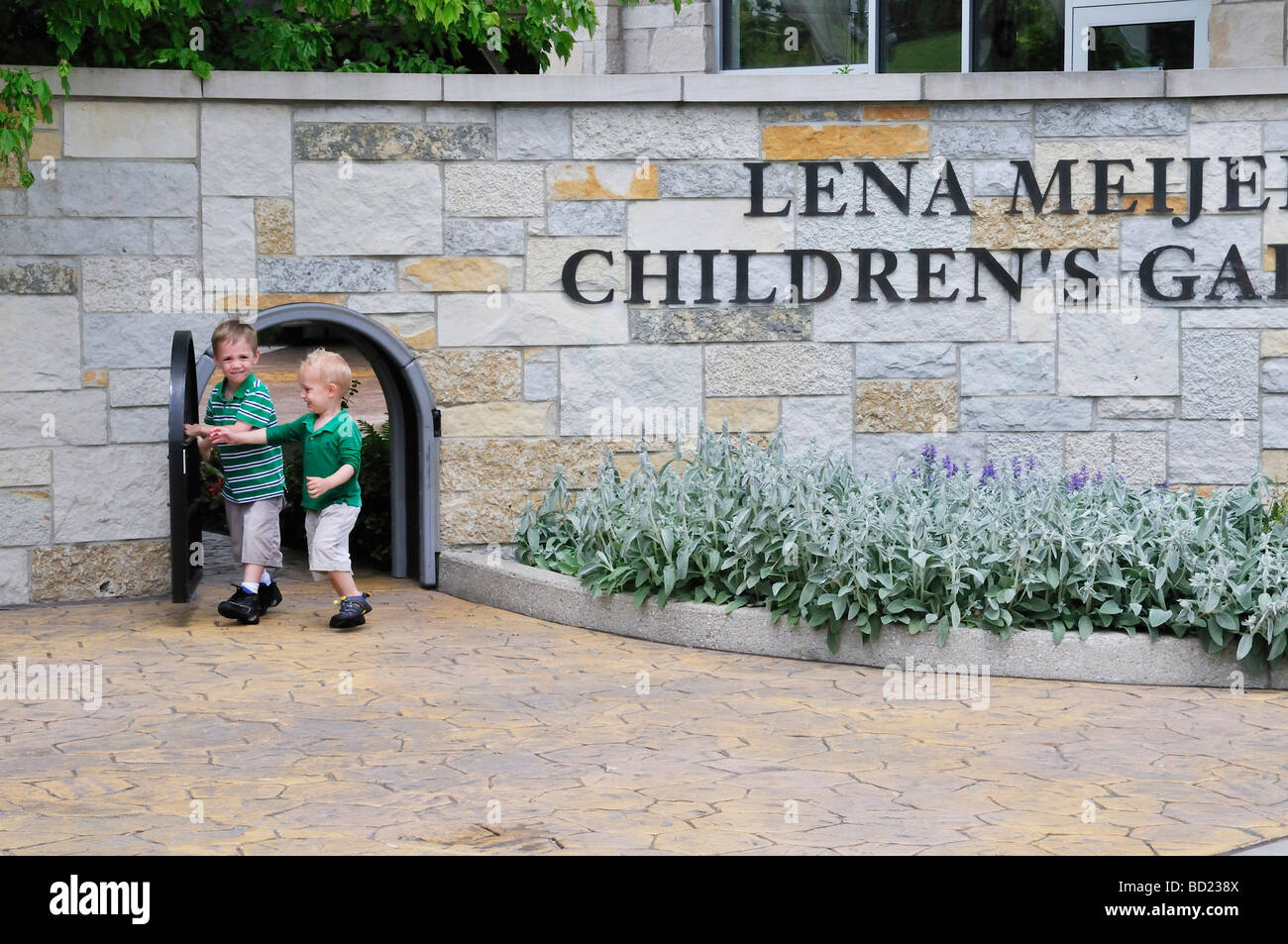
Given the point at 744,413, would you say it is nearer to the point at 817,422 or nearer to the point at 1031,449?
the point at 817,422

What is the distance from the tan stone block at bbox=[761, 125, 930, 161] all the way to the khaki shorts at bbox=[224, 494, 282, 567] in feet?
10.0

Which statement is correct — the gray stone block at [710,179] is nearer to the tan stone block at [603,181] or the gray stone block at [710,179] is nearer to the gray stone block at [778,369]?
the tan stone block at [603,181]

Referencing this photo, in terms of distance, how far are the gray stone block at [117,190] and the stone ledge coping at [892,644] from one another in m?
2.45

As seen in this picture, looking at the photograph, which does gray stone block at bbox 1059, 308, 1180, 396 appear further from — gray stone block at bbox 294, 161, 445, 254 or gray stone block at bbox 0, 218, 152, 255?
gray stone block at bbox 0, 218, 152, 255

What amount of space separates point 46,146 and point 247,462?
6.10 feet

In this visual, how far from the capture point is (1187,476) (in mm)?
8281

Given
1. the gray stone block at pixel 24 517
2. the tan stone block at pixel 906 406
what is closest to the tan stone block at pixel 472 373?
the tan stone block at pixel 906 406

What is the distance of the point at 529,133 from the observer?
26.8 feet

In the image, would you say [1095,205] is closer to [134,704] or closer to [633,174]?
[633,174]

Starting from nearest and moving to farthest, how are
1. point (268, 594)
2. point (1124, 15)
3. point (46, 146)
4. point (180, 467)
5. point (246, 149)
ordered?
point (180, 467)
point (268, 594)
point (46, 146)
point (246, 149)
point (1124, 15)

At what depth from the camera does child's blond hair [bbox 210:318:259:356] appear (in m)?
7.27

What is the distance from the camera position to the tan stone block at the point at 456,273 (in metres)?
8.13

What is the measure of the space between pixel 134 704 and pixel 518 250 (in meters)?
3.29

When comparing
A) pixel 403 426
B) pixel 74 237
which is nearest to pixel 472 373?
pixel 403 426
